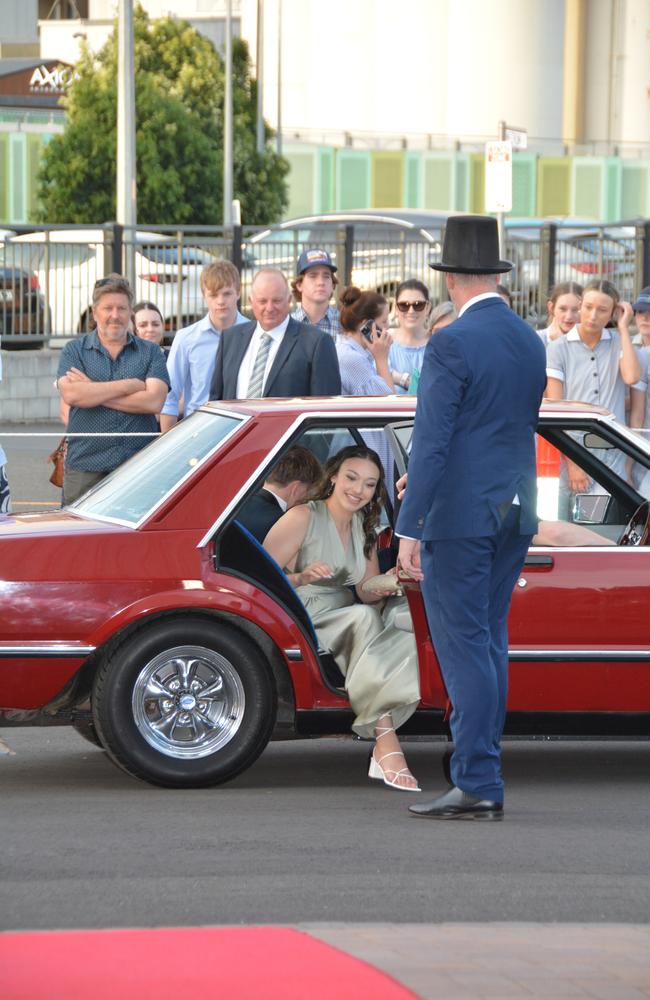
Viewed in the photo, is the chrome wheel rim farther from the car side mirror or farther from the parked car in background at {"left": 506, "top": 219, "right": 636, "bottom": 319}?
the parked car in background at {"left": 506, "top": 219, "right": 636, "bottom": 319}

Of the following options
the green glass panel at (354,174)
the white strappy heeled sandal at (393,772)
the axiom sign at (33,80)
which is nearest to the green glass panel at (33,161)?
the green glass panel at (354,174)

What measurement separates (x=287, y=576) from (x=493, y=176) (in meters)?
11.1

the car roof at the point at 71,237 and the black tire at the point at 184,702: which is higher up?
the car roof at the point at 71,237

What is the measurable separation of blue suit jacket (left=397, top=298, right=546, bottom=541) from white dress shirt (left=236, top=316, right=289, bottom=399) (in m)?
3.07

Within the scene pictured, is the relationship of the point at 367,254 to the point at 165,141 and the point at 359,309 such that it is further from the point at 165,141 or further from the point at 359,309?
the point at 165,141

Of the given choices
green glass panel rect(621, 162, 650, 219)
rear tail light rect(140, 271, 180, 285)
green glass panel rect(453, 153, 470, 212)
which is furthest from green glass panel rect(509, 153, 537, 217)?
rear tail light rect(140, 271, 180, 285)

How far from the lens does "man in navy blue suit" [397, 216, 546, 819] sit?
19.6ft

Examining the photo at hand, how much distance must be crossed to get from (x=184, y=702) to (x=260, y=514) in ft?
3.49

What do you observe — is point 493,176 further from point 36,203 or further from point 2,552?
point 36,203

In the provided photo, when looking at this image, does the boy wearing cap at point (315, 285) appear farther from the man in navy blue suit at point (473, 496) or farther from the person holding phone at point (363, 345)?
the man in navy blue suit at point (473, 496)

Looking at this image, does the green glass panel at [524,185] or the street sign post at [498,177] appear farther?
the green glass panel at [524,185]

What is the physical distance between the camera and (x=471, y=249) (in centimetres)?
619

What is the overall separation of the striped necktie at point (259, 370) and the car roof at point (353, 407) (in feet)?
6.41

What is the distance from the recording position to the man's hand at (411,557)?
20.4 feet
